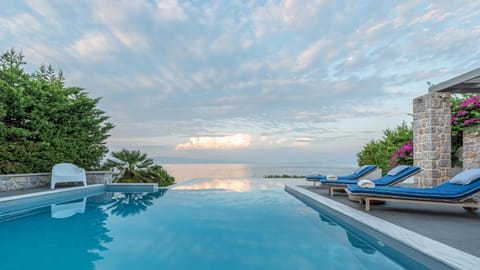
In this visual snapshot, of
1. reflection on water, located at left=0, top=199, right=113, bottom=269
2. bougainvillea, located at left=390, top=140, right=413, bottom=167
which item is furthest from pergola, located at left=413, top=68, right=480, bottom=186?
reflection on water, located at left=0, top=199, right=113, bottom=269

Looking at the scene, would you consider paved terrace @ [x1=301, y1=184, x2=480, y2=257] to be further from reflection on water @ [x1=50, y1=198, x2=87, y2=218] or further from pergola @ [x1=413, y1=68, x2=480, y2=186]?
reflection on water @ [x1=50, y1=198, x2=87, y2=218]

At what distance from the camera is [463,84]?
21.0ft

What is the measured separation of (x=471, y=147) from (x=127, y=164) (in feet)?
36.5

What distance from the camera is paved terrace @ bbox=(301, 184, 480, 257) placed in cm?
304

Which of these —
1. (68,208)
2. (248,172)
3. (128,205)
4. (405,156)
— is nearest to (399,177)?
(405,156)

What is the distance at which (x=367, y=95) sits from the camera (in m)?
12.6

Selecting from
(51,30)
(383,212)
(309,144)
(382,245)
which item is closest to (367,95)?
(309,144)

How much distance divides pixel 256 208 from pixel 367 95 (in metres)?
9.31

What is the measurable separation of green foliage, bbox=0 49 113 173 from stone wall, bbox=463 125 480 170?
11.6 metres

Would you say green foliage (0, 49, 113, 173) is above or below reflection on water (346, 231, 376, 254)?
above

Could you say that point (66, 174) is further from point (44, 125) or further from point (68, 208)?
point (68, 208)

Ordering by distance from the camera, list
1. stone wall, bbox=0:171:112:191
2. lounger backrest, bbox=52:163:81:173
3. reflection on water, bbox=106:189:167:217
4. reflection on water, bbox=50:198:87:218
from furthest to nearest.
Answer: lounger backrest, bbox=52:163:81:173, stone wall, bbox=0:171:112:191, reflection on water, bbox=106:189:167:217, reflection on water, bbox=50:198:87:218

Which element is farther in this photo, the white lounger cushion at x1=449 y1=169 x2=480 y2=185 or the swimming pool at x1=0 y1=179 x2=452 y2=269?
the white lounger cushion at x1=449 y1=169 x2=480 y2=185

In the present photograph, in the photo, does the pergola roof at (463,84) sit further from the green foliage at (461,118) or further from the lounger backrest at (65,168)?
the lounger backrest at (65,168)
